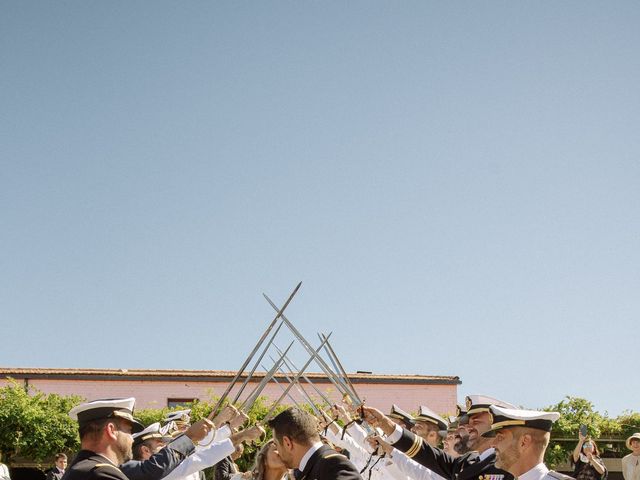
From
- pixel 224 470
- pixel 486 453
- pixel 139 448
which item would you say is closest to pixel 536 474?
pixel 486 453

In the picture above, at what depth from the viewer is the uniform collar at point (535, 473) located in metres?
5.18

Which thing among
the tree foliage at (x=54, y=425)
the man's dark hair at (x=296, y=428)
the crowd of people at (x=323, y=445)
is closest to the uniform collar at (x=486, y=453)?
the crowd of people at (x=323, y=445)

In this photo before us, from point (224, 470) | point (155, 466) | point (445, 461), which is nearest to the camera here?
point (155, 466)

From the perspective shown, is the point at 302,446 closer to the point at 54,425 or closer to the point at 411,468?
the point at 411,468

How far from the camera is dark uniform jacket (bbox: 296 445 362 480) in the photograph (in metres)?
5.32

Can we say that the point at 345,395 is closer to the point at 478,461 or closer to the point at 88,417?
the point at 478,461

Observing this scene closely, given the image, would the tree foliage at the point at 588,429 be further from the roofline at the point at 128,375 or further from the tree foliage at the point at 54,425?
the roofline at the point at 128,375

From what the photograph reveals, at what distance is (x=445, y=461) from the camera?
7277mm

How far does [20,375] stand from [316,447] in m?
36.6

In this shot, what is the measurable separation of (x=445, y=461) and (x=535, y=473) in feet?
7.01

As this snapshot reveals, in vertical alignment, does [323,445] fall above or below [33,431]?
below

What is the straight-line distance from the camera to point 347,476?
17.4 feet

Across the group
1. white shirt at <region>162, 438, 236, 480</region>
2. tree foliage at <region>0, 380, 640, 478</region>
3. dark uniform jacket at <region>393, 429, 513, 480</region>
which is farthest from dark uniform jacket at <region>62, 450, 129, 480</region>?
tree foliage at <region>0, 380, 640, 478</region>

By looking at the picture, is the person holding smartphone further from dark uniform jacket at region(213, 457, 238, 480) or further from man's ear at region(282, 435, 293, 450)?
man's ear at region(282, 435, 293, 450)
